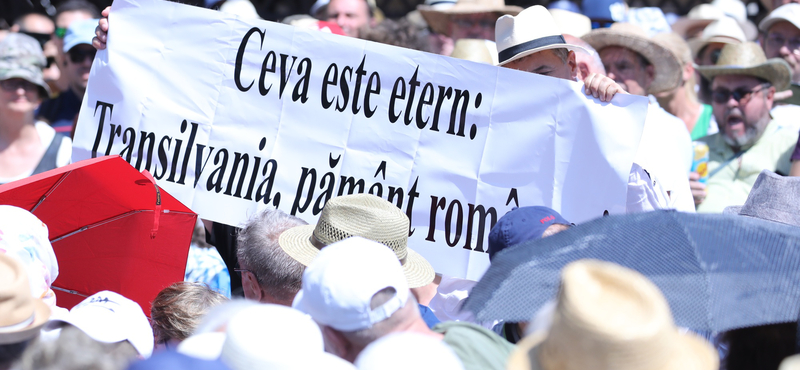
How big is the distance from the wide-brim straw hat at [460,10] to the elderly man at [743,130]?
5.07ft

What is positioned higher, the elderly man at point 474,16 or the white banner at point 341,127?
the elderly man at point 474,16

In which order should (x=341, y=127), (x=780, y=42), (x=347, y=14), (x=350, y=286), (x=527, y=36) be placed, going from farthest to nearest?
(x=347, y=14), (x=780, y=42), (x=527, y=36), (x=341, y=127), (x=350, y=286)

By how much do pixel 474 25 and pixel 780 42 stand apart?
226 cm

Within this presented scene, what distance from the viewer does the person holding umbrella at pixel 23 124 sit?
4504 millimetres

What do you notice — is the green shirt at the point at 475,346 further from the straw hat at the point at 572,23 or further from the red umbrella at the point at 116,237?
the straw hat at the point at 572,23

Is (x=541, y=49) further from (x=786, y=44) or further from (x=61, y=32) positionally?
(x=61, y=32)

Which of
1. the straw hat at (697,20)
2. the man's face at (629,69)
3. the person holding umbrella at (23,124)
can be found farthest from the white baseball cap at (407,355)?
the straw hat at (697,20)

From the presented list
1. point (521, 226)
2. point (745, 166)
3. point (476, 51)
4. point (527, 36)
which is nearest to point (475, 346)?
point (521, 226)

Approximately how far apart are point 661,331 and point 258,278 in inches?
70.9

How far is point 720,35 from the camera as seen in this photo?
20.6ft

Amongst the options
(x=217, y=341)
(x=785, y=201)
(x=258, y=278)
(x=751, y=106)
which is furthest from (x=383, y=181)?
Result: (x=751, y=106)

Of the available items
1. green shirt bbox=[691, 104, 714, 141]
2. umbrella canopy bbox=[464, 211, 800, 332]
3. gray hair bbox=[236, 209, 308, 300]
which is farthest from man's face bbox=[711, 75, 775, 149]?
gray hair bbox=[236, 209, 308, 300]

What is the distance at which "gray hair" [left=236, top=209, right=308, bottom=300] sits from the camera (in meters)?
2.83

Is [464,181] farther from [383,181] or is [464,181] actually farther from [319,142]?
[319,142]
